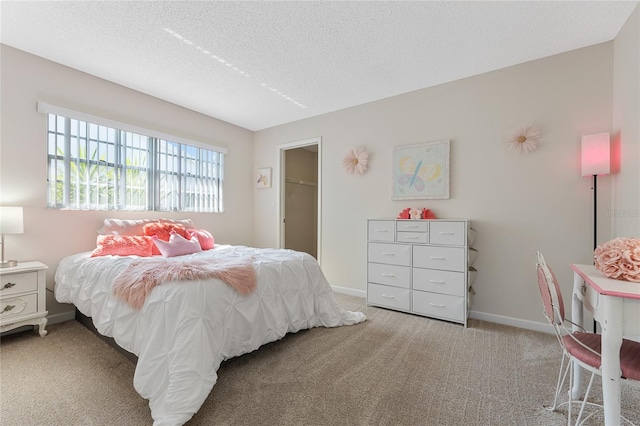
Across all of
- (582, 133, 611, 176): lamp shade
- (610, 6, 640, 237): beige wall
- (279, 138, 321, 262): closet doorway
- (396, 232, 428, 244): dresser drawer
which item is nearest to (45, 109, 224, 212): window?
(279, 138, 321, 262): closet doorway

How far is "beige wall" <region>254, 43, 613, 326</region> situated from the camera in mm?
2613

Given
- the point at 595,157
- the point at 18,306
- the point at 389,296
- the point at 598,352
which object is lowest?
the point at 389,296

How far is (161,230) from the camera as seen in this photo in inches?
130

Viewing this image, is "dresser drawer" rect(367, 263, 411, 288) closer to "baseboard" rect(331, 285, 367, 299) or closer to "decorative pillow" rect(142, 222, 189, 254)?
"baseboard" rect(331, 285, 367, 299)

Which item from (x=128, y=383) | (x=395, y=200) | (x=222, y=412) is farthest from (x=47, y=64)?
(x=395, y=200)

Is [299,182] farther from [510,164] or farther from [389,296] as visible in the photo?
[510,164]

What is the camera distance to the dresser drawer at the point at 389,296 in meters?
3.19

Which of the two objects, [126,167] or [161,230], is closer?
[161,230]

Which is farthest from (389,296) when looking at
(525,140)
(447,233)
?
(525,140)

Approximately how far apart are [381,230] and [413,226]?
38 cm

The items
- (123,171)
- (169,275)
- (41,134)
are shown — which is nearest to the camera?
(169,275)

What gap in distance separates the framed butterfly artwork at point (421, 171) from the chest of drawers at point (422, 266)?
18.9 inches

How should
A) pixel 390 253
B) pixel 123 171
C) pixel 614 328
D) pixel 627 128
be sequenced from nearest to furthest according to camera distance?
pixel 614 328 < pixel 627 128 < pixel 390 253 < pixel 123 171

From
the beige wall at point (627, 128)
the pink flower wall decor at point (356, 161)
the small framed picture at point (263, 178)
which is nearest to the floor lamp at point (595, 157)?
the beige wall at point (627, 128)
